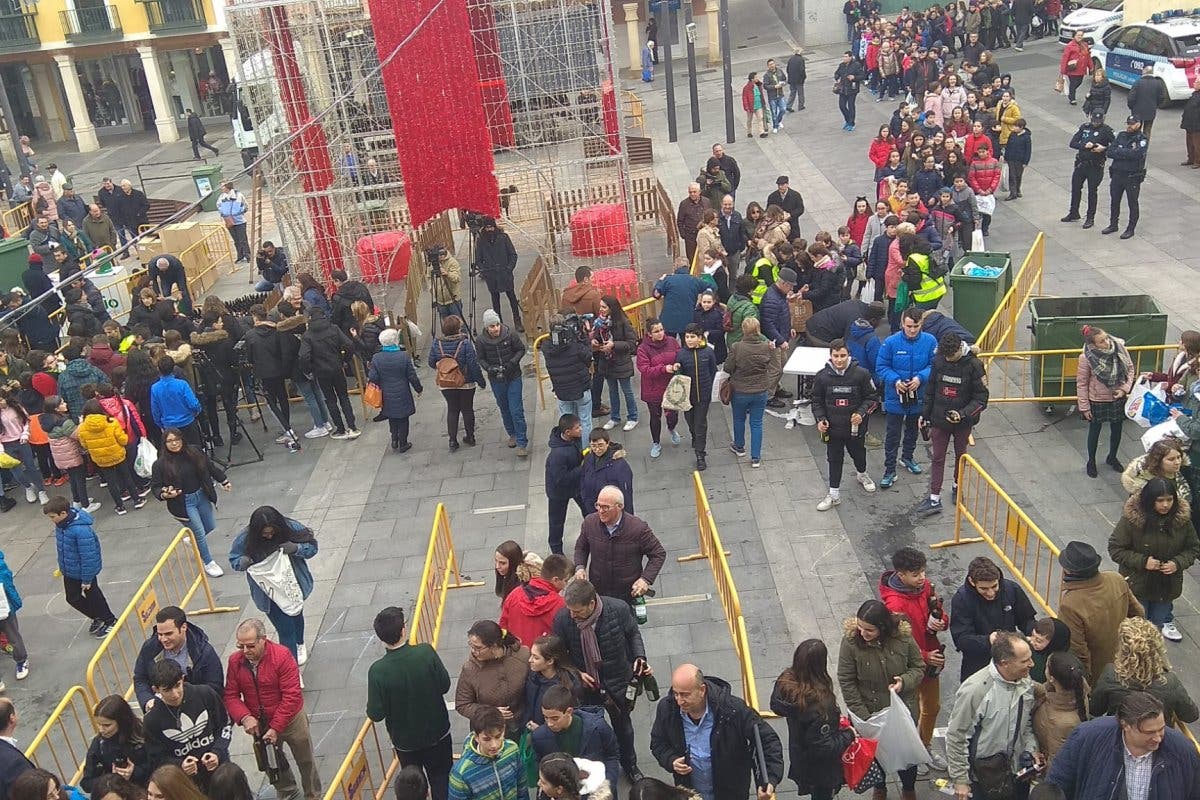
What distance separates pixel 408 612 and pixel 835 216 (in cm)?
1185

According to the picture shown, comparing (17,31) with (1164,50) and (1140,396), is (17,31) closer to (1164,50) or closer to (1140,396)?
(1164,50)

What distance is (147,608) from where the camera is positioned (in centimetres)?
899

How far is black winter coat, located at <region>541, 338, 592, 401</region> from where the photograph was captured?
36.1 feet

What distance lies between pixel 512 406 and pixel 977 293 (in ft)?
18.1

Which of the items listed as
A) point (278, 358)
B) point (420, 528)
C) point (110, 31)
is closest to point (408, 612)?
point (420, 528)

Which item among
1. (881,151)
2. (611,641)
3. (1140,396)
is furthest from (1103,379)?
(881,151)

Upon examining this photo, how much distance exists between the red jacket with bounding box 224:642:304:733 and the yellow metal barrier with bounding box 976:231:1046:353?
826 cm

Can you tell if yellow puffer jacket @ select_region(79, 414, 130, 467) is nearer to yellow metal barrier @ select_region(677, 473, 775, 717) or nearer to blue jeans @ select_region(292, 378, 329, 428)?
blue jeans @ select_region(292, 378, 329, 428)

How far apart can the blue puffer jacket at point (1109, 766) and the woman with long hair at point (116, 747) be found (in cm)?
492

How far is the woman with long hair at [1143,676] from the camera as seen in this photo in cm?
562

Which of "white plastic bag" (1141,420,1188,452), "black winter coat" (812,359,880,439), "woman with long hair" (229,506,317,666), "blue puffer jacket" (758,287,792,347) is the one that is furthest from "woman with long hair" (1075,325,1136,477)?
"woman with long hair" (229,506,317,666)

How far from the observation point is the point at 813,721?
18.9ft

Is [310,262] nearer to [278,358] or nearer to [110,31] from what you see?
[278,358]

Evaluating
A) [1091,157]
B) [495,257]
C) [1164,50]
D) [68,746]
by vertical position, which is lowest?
[68,746]
